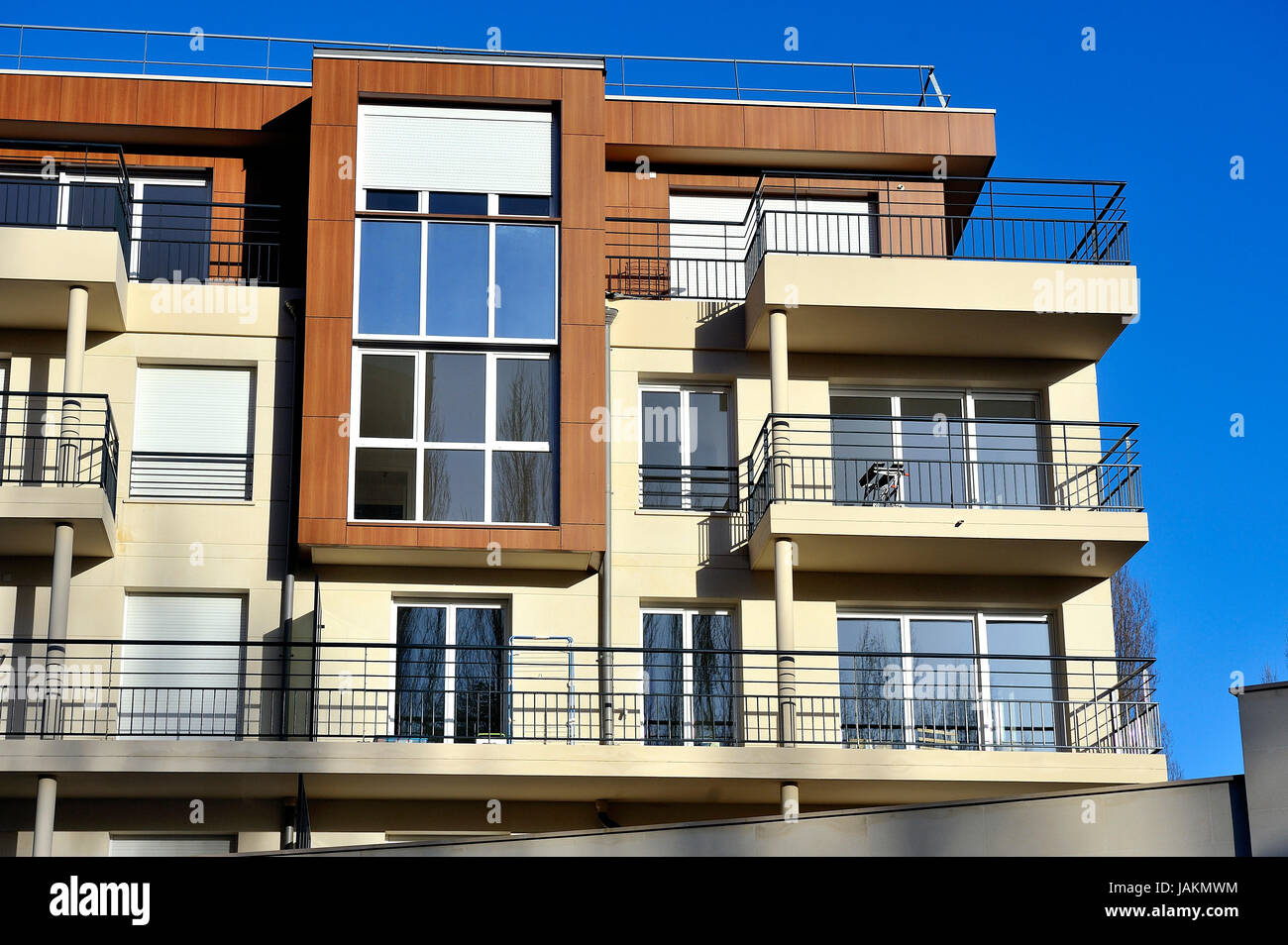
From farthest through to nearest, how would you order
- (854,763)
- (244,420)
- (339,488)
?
1. (244,420)
2. (339,488)
3. (854,763)

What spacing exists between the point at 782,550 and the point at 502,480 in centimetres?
329

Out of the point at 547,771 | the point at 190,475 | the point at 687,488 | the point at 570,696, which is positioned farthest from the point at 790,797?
the point at 190,475

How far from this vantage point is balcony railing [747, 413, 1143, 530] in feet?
64.3

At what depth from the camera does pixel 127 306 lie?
20.0m

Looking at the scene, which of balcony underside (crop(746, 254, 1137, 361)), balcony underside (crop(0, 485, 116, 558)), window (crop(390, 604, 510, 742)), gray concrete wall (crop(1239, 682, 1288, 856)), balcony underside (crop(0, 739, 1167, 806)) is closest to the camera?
gray concrete wall (crop(1239, 682, 1288, 856))

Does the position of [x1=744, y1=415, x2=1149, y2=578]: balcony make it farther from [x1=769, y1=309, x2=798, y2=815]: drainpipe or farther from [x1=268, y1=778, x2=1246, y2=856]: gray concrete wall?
[x1=268, y1=778, x2=1246, y2=856]: gray concrete wall

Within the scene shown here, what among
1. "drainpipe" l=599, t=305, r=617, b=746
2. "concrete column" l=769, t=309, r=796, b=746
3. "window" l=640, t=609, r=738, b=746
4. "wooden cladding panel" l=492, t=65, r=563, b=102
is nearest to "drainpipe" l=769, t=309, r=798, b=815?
"concrete column" l=769, t=309, r=796, b=746

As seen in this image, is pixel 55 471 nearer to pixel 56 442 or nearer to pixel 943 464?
pixel 56 442

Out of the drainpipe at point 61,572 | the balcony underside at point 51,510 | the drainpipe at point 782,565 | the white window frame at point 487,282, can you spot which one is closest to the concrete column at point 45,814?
the drainpipe at point 61,572

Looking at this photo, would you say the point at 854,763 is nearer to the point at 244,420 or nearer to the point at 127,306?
the point at 244,420

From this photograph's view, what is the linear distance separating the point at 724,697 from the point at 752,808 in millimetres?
1382

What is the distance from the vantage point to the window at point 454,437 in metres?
19.0

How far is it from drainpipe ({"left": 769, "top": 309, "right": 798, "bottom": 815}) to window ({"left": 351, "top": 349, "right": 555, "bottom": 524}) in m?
2.59

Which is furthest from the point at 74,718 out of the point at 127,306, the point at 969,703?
the point at 969,703
